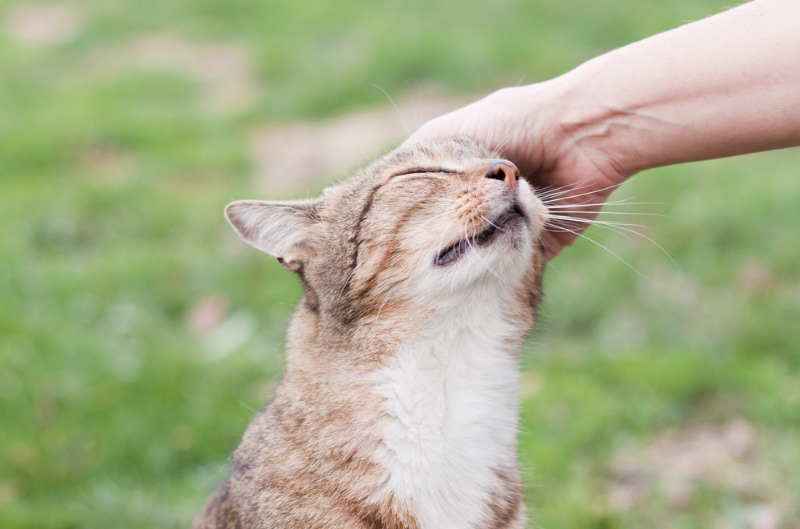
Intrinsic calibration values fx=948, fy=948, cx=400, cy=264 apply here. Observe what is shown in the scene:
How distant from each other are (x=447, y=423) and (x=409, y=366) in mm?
230

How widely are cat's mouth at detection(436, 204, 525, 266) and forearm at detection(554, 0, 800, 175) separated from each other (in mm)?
719

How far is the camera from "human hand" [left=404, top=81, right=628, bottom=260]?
12.1 ft

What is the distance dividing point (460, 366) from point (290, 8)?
27.4ft

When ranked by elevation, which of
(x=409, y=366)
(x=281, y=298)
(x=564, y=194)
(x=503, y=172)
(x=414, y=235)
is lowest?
→ (x=281, y=298)

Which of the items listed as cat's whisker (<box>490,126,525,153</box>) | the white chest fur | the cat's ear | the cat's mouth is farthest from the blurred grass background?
the cat's ear

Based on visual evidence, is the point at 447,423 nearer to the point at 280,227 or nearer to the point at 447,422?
the point at 447,422

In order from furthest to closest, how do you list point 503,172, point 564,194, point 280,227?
1. point 564,194
2. point 280,227
3. point 503,172

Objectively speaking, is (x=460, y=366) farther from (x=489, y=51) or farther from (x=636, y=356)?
(x=489, y=51)

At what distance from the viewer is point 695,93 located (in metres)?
3.30

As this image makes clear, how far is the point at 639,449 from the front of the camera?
15.4ft

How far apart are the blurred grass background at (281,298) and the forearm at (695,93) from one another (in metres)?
0.82

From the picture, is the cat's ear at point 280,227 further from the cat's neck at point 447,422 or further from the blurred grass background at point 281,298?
the blurred grass background at point 281,298

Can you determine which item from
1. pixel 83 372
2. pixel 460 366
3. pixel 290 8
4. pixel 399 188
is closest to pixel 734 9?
pixel 399 188

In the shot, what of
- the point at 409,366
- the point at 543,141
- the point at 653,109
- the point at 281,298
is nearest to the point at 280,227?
the point at 409,366
